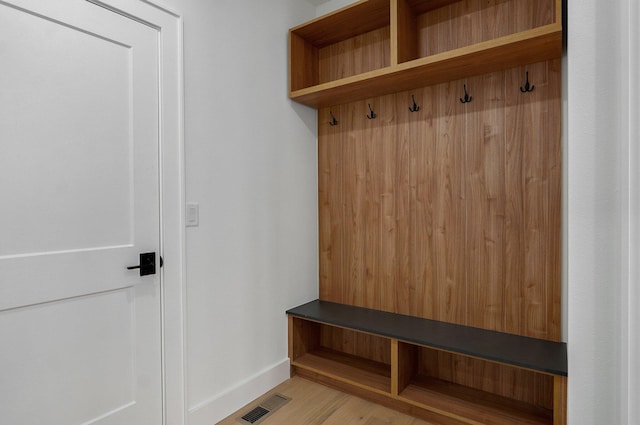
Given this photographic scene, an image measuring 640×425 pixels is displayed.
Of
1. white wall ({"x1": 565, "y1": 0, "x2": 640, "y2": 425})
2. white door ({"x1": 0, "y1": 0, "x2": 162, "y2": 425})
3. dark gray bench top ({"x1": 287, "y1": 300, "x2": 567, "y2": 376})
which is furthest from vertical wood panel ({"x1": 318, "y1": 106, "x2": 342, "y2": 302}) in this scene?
white wall ({"x1": 565, "y1": 0, "x2": 640, "y2": 425})

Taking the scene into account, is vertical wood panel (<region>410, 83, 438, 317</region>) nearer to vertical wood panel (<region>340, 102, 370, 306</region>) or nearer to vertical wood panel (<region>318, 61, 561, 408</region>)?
vertical wood panel (<region>318, 61, 561, 408</region>)

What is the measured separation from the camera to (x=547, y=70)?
1.90 m

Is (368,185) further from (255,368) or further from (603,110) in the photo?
(603,110)

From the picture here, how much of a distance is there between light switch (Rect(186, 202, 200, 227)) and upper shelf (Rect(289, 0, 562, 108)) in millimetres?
1065

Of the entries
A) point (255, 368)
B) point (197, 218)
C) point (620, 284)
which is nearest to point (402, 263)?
point (255, 368)

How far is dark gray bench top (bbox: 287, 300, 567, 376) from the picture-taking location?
5.62 feet

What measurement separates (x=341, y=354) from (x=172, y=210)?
62.9 inches

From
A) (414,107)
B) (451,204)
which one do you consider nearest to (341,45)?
(414,107)

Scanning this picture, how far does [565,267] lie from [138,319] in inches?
84.5

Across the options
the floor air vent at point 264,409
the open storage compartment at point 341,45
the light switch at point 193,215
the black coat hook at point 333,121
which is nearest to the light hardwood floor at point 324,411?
the floor air vent at point 264,409

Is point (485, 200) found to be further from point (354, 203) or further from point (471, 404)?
point (471, 404)

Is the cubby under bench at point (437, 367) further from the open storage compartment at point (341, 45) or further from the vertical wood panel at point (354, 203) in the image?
the open storage compartment at point (341, 45)

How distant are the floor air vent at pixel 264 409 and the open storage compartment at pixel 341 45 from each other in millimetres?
2027

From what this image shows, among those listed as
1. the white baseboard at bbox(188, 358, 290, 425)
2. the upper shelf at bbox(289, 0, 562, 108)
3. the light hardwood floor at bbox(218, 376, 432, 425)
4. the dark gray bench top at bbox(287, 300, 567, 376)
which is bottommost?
the light hardwood floor at bbox(218, 376, 432, 425)
